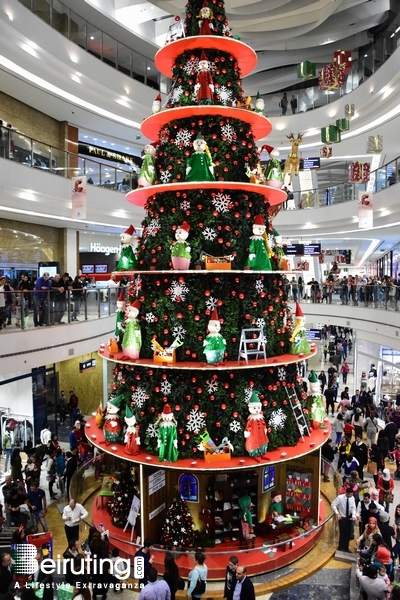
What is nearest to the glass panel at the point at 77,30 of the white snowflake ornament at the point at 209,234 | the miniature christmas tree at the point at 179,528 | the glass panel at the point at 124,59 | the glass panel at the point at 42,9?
the glass panel at the point at 42,9

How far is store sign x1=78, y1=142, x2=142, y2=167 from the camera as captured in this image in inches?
862

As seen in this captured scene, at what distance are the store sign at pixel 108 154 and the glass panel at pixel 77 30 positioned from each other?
13.7 ft

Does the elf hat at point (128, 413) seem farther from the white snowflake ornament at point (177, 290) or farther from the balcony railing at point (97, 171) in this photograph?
the balcony railing at point (97, 171)

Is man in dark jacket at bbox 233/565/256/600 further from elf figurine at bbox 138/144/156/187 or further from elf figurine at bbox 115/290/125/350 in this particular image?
elf figurine at bbox 138/144/156/187

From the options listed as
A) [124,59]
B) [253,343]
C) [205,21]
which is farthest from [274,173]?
[124,59]

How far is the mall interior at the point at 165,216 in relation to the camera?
7645 mm

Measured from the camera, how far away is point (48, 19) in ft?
55.7

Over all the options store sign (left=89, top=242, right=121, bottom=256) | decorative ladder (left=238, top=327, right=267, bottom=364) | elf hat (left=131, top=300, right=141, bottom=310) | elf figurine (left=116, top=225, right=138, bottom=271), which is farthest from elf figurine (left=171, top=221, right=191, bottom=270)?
store sign (left=89, top=242, right=121, bottom=256)

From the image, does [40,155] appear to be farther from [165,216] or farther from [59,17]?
[165,216]

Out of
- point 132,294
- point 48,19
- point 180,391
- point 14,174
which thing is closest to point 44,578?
point 180,391

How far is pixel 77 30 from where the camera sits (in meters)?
18.6

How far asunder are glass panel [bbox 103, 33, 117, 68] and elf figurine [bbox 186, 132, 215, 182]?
1487 cm

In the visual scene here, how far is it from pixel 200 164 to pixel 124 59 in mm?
16004

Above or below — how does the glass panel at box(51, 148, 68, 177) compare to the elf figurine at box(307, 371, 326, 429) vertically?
above
